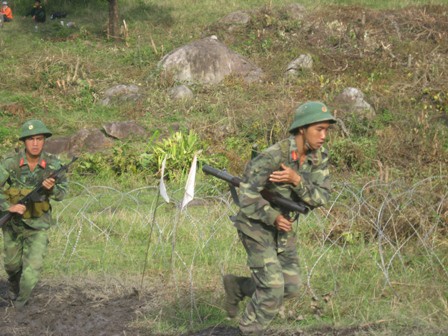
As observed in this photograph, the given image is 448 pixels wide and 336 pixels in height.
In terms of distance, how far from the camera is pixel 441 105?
46.9 ft

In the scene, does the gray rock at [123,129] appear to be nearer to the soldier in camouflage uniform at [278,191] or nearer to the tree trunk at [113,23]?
the tree trunk at [113,23]

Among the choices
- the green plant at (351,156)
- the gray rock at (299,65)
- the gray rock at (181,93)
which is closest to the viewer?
the green plant at (351,156)

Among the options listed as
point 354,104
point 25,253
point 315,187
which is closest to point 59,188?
point 25,253

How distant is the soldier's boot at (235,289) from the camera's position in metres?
5.78

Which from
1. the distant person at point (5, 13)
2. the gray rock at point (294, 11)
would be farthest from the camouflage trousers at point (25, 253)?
the distant person at point (5, 13)

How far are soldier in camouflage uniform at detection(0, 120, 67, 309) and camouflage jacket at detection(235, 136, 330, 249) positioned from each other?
70.3 inches

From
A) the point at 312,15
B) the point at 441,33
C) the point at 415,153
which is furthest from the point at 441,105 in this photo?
the point at 312,15

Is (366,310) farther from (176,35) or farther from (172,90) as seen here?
(176,35)

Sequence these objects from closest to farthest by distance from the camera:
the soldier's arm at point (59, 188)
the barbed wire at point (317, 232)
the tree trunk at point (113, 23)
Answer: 1. the soldier's arm at point (59, 188)
2. the barbed wire at point (317, 232)
3. the tree trunk at point (113, 23)

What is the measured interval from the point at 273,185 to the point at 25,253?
2402 mm

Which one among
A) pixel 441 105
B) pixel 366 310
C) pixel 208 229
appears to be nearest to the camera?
pixel 366 310

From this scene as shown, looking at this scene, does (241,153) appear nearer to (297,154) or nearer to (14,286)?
(14,286)

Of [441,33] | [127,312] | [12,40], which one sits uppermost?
[127,312]

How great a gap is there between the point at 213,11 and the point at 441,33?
6.29 metres
